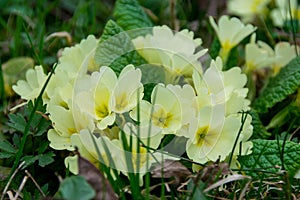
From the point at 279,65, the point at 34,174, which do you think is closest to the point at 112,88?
the point at 34,174

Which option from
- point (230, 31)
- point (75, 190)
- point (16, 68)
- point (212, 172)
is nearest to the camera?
point (75, 190)

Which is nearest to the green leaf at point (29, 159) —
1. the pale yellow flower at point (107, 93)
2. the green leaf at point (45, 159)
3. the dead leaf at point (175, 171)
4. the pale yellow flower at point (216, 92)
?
the green leaf at point (45, 159)

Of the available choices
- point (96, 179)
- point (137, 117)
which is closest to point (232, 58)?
point (137, 117)

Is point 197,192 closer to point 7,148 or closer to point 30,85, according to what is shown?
point 7,148

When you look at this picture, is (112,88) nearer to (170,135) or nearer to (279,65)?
(170,135)

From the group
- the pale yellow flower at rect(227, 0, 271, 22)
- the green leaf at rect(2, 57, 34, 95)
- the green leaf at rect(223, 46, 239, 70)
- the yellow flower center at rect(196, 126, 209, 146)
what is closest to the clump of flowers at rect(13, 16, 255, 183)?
the yellow flower center at rect(196, 126, 209, 146)

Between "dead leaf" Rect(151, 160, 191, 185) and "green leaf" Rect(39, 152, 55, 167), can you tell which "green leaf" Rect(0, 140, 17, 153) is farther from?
"dead leaf" Rect(151, 160, 191, 185)
